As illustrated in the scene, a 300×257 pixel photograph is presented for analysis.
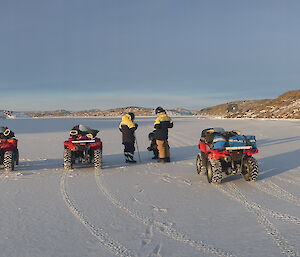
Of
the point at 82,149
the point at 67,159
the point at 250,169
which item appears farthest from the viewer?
the point at 67,159

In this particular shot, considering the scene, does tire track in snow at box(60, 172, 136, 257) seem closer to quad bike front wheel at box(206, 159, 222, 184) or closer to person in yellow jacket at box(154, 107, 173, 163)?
quad bike front wheel at box(206, 159, 222, 184)

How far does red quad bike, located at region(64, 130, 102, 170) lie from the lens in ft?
29.5

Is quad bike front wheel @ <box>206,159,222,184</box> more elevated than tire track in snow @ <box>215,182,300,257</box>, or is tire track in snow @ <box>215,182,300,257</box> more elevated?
quad bike front wheel @ <box>206,159,222,184</box>

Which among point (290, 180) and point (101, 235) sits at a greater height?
point (290, 180)

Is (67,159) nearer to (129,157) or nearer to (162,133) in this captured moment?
(129,157)

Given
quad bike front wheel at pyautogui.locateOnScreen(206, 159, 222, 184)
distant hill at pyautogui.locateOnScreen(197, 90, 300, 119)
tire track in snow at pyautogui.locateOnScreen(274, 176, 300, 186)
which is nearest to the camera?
quad bike front wheel at pyautogui.locateOnScreen(206, 159, 222, 184)

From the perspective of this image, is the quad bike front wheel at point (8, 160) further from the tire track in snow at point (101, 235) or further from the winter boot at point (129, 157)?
the winter boot at point (129, 157)

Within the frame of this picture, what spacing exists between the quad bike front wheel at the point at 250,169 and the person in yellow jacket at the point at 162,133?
3.47 meters

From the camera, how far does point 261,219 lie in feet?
16.0

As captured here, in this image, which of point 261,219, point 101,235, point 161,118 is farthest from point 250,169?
point 101,235

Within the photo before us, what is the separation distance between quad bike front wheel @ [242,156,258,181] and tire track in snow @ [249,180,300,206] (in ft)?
0.62

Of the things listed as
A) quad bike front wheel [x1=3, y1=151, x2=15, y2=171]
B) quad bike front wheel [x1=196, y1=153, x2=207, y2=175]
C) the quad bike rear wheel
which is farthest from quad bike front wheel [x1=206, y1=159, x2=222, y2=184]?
quad bike front wheel [x1=3, y1=151, x2=15, y2=171]

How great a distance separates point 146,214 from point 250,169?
3205mm

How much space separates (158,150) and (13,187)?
17.5ft
